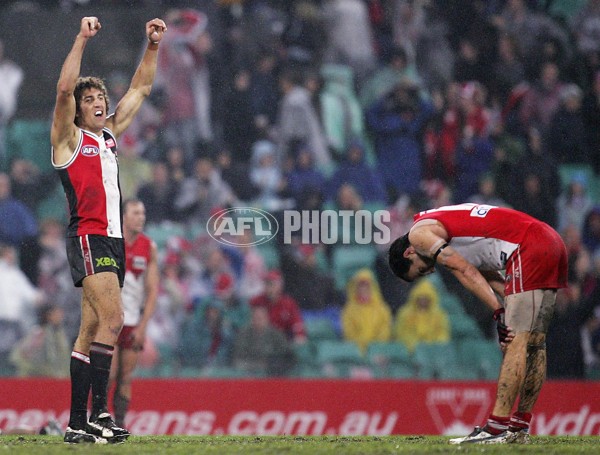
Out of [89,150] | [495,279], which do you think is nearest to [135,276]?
[89,150]

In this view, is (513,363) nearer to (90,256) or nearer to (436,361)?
(90,256)

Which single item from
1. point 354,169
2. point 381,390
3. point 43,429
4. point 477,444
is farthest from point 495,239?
point 354,169

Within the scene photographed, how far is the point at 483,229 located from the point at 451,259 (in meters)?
0.38

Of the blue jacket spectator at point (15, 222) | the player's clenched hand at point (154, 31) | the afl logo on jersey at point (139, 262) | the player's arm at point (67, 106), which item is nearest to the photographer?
the player's arm at point (67, 106)

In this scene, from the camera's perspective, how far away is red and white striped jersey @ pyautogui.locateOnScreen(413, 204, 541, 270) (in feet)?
19.6

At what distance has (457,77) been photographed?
1270 cm

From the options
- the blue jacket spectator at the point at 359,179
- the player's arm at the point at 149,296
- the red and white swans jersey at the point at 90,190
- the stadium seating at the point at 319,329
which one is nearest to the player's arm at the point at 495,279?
the red and white swans jersey at the point at 90,190

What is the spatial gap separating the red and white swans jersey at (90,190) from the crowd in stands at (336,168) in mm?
6206

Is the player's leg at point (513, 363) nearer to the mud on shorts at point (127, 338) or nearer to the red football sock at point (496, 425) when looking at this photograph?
the red football sock at point (496, 425)

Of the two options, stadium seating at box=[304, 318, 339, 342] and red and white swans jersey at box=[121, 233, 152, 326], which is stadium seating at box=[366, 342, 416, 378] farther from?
red and white swans jersey at box=[121, 233, 152, 326]

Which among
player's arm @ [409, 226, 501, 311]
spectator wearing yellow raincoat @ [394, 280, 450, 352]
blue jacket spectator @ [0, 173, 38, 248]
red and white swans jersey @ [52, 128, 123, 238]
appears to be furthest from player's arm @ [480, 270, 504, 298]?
blue jacket spectator @ [0, 173, 38, 248]

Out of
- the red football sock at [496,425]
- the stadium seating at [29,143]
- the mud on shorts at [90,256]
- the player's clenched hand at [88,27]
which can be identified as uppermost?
the player's clenched hand at [88,27]

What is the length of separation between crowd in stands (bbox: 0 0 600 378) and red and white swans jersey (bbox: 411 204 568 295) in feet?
18.8

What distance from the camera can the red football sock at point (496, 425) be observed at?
18.6 ft
